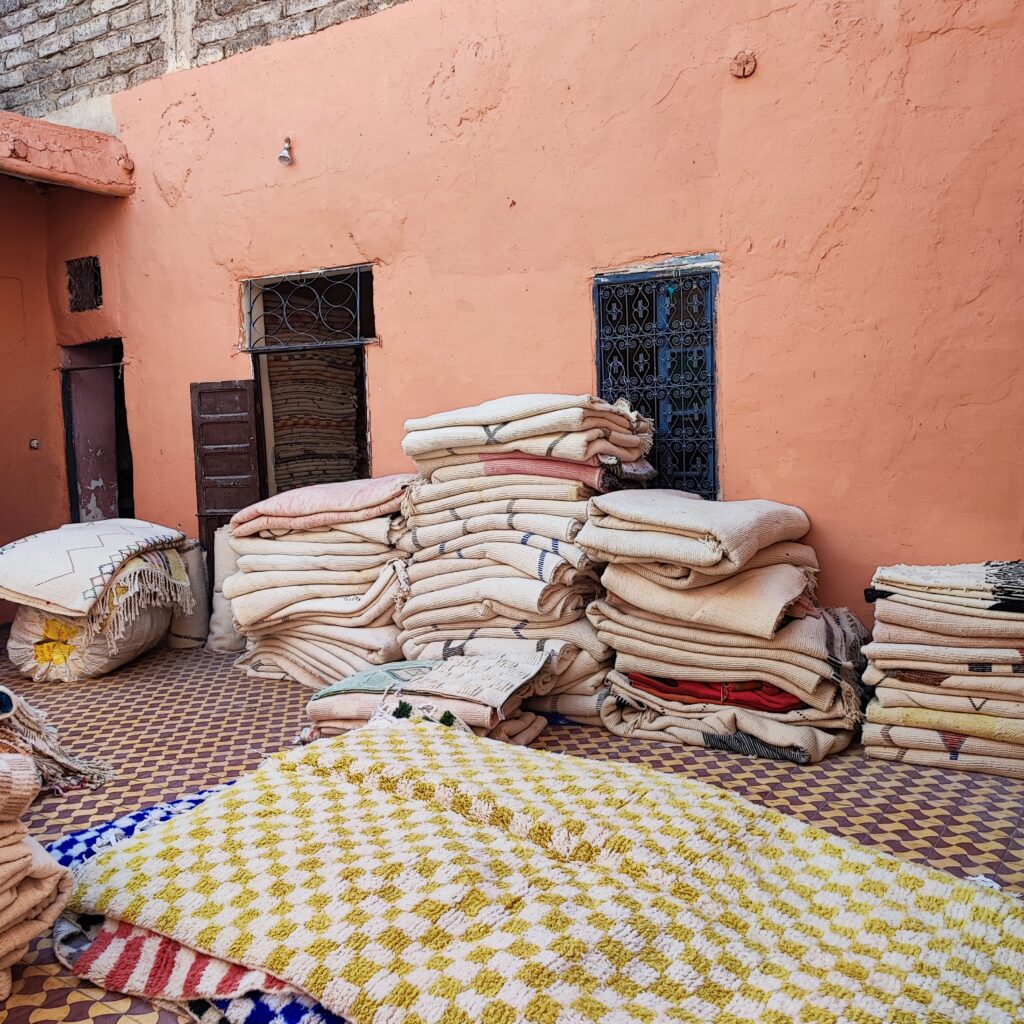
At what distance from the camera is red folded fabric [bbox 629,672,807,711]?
11.4ft

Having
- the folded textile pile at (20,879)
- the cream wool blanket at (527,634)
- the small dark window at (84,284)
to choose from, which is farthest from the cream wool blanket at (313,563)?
the small dark window at (84,284)

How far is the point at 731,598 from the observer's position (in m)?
3.47

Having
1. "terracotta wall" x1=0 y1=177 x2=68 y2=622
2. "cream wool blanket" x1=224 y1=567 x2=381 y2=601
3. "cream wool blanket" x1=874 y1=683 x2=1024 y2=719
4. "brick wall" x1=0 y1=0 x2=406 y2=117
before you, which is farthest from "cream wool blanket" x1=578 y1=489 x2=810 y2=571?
"terracotta wall" x1=0 y1=177 x2=68 y2=622

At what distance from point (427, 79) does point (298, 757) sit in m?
3.67

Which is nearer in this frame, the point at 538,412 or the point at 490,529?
the point at 538,412

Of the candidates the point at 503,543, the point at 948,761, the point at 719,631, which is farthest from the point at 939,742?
the point at 503,543

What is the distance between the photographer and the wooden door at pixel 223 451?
18.2 feet

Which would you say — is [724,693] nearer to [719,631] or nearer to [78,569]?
[719,631]

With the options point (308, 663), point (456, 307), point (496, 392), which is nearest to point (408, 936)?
point (308, 663)

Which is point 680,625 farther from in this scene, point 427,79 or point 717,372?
point 427,79

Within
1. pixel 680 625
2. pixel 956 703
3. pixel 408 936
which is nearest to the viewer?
pixel 408 936

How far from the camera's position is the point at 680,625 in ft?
11.9

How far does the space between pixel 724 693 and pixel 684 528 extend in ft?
2.27

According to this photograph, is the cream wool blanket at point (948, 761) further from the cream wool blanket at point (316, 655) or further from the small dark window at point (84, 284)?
the small dark window at point (84, 284)
